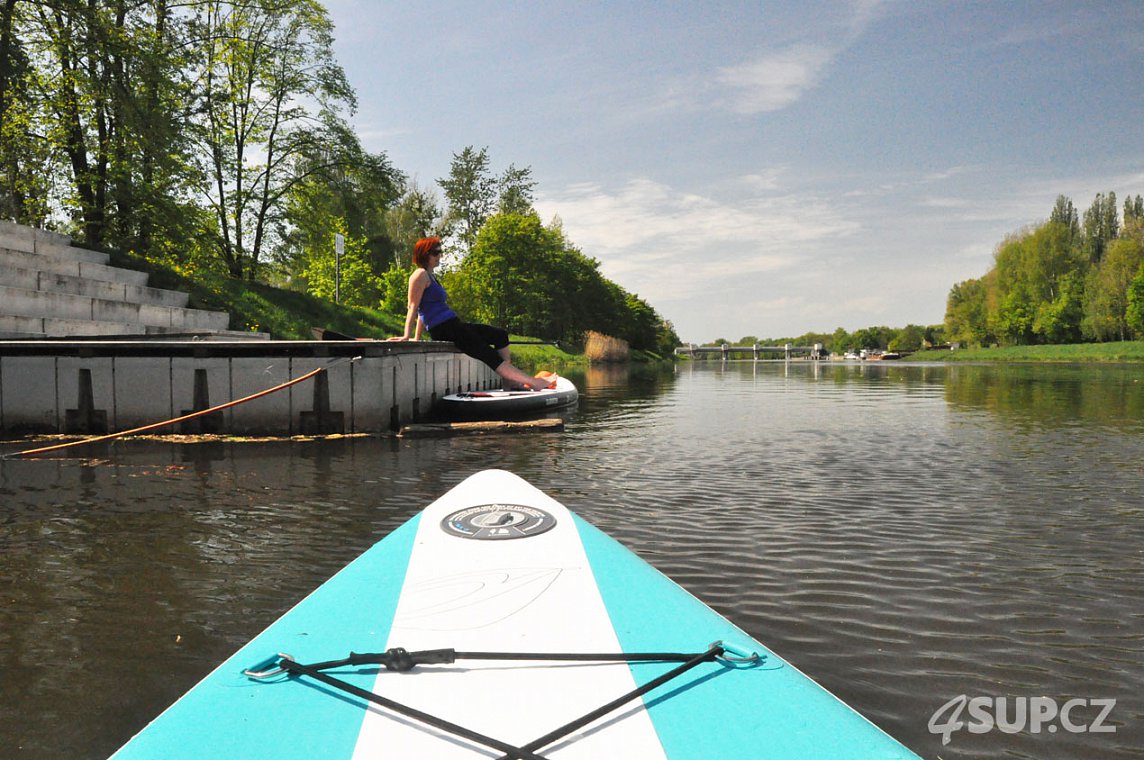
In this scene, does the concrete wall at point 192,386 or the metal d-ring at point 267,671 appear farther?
the concrete wall at point 192,386

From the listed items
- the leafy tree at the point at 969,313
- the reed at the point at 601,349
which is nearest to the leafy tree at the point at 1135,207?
the leafy tree at the point at 969,313

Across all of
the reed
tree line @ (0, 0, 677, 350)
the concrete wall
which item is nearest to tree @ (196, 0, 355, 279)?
tree line @ (0, 0, 677, 350)

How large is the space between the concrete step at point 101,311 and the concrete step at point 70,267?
3.19 ft

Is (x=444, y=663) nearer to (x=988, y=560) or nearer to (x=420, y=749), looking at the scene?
(x=420, y=749)

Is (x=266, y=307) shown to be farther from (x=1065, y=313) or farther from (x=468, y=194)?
(x=1065, y=313)

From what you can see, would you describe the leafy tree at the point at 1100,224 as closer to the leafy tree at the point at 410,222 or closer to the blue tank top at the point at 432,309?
the leafy tree at the point at 410,222

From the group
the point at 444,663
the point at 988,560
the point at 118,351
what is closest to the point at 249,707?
the point at 444,663

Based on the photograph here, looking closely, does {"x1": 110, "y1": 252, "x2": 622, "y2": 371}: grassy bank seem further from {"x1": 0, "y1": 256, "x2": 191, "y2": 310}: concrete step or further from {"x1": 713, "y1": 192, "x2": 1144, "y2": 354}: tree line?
{"x1": 713, "y1": 192, "x2": 1144, "y2": 354}: tree line

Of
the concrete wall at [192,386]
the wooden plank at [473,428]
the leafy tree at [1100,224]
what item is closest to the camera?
the concrete wall at [192,386]

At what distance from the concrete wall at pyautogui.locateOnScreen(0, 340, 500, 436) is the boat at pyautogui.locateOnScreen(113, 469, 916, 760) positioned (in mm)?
9277

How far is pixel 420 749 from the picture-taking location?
1773 millimetres

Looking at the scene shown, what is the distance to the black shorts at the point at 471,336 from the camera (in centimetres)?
871

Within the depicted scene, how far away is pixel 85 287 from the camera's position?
54.0 ft

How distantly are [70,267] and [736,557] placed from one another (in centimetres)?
1865
